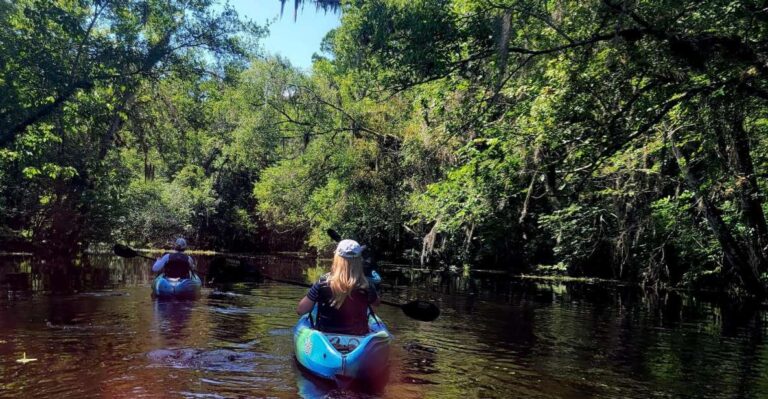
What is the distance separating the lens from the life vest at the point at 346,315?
22.5ft

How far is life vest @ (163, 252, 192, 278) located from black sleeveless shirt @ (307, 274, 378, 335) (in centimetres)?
761

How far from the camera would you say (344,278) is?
21.7ft

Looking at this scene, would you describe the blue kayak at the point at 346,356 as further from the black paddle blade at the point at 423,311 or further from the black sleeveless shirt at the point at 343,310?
the black paddle blade at the point at 423,311

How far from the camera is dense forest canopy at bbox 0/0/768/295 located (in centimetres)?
843

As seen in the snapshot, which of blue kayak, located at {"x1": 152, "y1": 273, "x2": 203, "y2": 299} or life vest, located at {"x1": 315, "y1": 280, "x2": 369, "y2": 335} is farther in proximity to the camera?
blue kayak, located at {"x1": 152, "y1": 273, "x2": 203, "y2": 299}

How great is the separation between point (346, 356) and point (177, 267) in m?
8.37

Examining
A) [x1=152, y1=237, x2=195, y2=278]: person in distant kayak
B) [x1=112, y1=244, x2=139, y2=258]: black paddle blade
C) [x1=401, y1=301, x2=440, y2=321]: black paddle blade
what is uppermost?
[x1=112, y1=244, x2=139, y2=258]: black paddle blade

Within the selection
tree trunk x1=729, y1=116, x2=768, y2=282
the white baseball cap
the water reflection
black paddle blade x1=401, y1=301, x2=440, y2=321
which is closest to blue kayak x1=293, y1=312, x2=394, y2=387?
the white baseball cap

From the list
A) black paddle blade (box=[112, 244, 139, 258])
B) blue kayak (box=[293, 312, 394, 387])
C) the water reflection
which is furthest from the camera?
black paddle blade (box=[112, 244, 139, 258])

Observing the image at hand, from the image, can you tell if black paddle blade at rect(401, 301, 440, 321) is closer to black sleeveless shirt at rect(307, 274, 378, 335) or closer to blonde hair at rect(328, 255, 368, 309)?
black sleeveless shirt at rect(307, 274, 378, 335)

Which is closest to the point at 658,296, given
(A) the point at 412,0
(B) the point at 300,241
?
(A) the point at 412,0

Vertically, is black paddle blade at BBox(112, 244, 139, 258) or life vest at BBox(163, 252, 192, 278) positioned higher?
black paddle blade at BBox(112, 244, 139, 258)

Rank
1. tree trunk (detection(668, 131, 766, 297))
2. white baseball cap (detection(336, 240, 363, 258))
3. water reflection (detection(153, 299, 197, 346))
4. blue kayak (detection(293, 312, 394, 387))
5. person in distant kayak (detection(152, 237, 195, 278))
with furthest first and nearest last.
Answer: tree trunk (detection(668, 131, 766, 297))
person in distant kayak (detection(152, 237, 195, 278))
water reflection (detection(153, 299, 197, 346))
white baseball cap (detection(336, 240, 363, 258))
blue kayak (detection(293, 312, 394, 387))

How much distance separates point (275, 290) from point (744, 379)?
11739 millimetres
